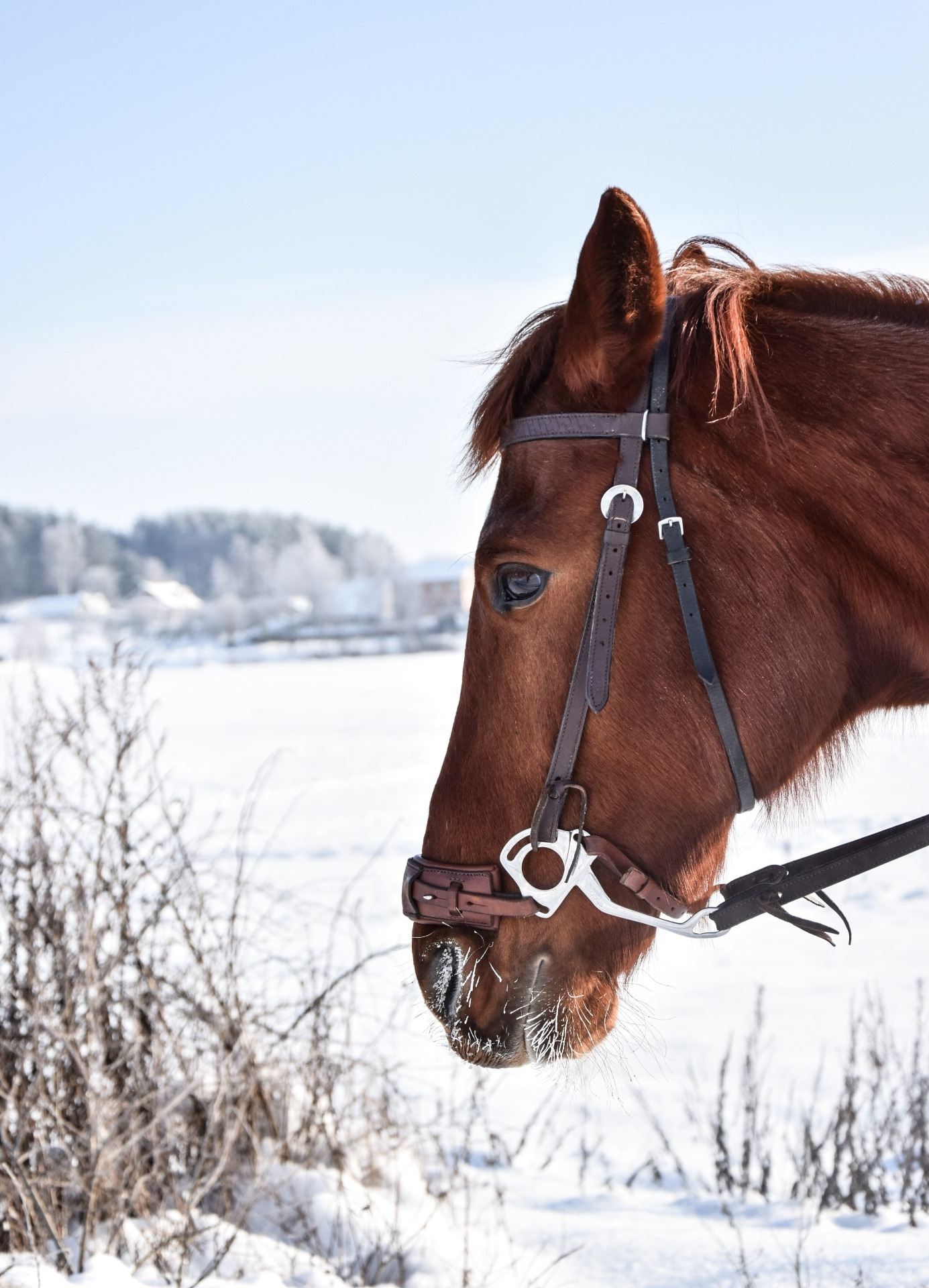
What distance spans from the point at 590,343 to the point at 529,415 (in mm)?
167

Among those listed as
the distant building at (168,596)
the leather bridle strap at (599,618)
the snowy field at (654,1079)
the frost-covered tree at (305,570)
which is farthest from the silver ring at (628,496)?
the frost-covered tree at (305,570)

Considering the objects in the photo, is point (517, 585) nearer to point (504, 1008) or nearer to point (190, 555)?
point (504, 1008)

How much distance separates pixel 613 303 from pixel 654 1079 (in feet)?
11.5

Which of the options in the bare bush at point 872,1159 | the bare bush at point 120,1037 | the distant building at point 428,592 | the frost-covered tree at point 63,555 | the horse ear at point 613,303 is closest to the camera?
the horse ear at point 613,303

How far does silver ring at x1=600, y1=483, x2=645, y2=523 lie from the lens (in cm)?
172

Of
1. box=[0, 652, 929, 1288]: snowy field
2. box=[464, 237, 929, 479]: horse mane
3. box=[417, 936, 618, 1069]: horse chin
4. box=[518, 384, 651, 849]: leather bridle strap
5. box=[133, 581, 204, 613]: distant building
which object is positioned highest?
box=[464, 237, 929, 479]: horse mane

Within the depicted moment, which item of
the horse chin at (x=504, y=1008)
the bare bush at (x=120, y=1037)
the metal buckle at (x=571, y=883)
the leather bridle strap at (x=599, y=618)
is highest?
the leather bridle strap at (x=599, y=618)

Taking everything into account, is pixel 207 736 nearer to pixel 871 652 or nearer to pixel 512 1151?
pixel 512 1151

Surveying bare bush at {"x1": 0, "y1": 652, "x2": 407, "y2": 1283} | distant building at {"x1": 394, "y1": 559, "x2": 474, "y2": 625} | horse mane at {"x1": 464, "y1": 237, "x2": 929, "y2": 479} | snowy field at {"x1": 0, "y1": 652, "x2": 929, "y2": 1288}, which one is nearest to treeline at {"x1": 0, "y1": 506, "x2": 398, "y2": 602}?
distant building at {"x1": 394, "y1": 559, "x2": 474, "y2": 625}

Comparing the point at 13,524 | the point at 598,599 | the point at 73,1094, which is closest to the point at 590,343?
the point at 598,599

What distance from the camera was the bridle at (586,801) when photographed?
1717 mm

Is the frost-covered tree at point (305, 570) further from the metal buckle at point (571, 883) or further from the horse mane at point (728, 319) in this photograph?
the metal buckle at point (571, 883)

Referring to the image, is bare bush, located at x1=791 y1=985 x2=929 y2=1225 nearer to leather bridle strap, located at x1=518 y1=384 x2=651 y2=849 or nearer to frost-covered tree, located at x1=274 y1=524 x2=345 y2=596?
leather bridle strap, located at x1=518 y1=384 x2=651 y2=849

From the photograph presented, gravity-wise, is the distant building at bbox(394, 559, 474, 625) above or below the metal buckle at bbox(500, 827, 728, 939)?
below
